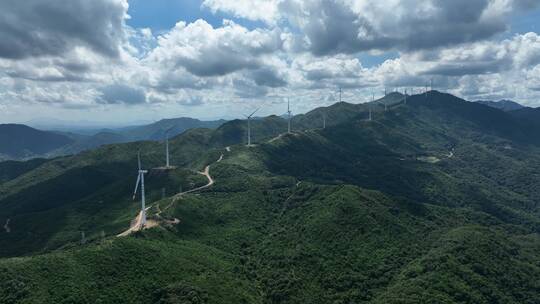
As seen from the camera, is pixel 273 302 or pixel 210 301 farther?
pixel 273 302

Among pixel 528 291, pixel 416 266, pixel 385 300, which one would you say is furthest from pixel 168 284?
pixel 528 291

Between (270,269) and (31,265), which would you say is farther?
(270,269)

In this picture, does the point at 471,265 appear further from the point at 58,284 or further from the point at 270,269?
the point at 58,284

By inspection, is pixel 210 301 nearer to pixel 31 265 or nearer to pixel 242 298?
pixel 242 298

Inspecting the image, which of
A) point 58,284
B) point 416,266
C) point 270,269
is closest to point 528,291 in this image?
point 416,266

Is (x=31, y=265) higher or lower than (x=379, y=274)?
higher

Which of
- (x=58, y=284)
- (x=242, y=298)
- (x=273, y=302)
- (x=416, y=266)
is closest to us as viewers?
(x=58, y=284)

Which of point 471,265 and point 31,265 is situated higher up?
point 31,265

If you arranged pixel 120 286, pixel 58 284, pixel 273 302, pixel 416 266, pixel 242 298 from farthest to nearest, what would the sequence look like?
pixel 416 266 < pixel 273 302 < pixel 242 298 < pixel 120 286 < pixel 58 284

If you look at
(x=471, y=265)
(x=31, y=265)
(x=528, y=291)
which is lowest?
(x=528, y=291)
